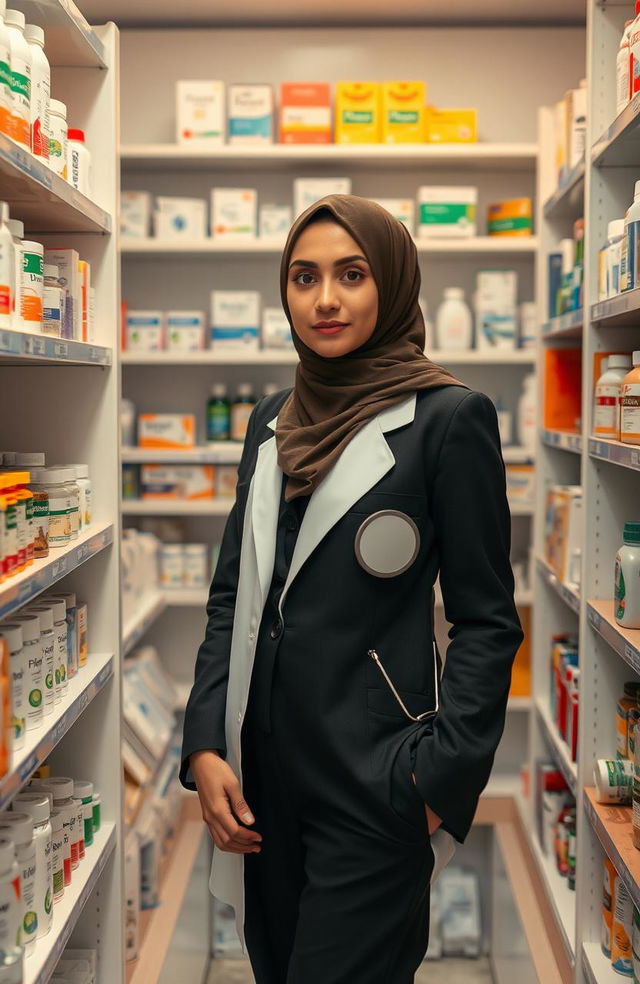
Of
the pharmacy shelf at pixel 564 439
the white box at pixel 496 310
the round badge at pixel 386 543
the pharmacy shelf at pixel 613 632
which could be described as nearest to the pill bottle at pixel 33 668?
the round badge at pixel 386 543

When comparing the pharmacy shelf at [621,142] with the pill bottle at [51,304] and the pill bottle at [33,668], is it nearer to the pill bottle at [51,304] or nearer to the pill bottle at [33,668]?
the pill bottle at [51,304]

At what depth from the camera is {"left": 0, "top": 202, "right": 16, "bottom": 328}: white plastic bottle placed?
1598 millimetres

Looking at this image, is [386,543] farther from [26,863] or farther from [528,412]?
[528,412]

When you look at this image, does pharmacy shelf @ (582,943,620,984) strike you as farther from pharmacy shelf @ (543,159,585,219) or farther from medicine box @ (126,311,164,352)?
medicine box @ (126,311,164,352)

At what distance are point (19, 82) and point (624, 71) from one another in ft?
4.44

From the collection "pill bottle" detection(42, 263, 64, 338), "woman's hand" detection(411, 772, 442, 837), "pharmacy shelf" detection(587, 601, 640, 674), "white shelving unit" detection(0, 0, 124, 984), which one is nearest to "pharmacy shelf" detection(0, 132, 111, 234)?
"white shelving unit" detection(0, 0, 124, 984)

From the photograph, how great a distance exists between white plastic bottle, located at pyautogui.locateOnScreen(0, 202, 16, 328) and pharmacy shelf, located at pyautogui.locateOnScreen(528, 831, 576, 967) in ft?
7.04

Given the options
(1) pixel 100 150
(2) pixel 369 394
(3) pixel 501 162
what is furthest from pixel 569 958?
(3) pixel 501 162

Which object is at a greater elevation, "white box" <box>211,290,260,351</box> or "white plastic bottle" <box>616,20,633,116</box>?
"white plastic bottle" <box>616,20,633,116</box>

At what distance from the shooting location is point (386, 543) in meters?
1.70

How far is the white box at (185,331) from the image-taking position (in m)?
4.10

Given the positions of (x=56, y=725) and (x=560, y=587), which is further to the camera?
(x=560, y=587)

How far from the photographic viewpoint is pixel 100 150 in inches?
93.8

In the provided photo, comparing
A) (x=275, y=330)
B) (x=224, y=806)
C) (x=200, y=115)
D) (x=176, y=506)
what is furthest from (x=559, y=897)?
(x=200, y=115)
